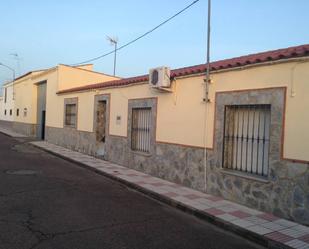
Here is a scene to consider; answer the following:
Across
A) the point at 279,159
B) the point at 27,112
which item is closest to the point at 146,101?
the point at 279,159

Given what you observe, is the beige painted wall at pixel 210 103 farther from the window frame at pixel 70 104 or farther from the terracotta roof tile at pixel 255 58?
the window frame at pixel 70 104

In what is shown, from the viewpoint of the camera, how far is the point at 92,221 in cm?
634

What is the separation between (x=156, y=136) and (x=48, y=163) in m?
5.32

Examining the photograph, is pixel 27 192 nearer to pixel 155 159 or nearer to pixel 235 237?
pixel 155 159

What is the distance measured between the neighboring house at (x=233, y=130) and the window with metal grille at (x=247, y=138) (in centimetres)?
2

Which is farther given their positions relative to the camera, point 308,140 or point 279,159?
point 279,159

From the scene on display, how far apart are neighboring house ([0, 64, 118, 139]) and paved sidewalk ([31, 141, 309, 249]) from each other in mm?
13519

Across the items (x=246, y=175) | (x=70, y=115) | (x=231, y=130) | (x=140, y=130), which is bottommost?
(x=246, y=175)

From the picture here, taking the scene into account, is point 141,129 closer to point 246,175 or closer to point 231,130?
point 231,130

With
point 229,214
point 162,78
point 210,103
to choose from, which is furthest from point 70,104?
point 229,214

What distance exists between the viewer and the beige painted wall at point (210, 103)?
668 cm

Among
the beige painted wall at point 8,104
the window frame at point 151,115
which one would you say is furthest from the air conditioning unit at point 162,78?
the beige painted wall at point 8,104

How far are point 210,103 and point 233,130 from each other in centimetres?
93

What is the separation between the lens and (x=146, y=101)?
38.9 ft
